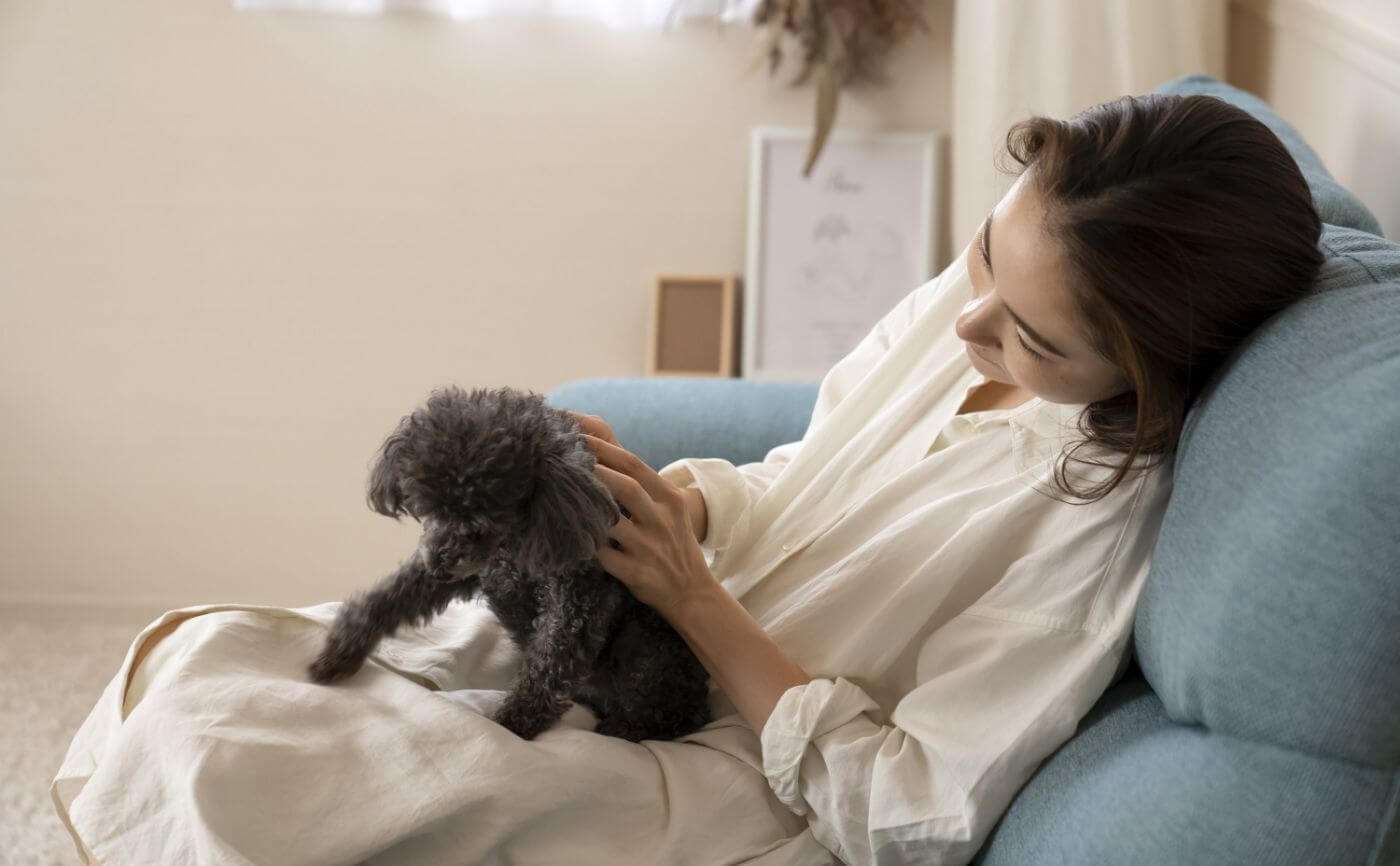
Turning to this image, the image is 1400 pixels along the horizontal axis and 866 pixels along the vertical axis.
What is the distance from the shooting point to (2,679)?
7.47ft

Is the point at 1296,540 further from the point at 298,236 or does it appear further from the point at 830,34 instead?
the point at 298,236

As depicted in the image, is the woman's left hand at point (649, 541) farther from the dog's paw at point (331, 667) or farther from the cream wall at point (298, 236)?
the cream wall at point (298, 236)

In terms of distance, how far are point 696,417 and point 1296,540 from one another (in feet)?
3.49

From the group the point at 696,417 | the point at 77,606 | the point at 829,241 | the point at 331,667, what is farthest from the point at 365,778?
the point at 77,606

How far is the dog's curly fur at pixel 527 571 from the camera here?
2.96 ft

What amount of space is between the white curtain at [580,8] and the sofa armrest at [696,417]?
1179 mm

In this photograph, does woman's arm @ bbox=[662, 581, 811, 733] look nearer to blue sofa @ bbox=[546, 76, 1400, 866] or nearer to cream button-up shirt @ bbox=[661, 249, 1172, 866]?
cream button-up shirt @ bbox=[661, 249, 1172, 866]

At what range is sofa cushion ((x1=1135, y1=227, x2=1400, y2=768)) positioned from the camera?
73 centimetres

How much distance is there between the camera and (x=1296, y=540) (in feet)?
2.55

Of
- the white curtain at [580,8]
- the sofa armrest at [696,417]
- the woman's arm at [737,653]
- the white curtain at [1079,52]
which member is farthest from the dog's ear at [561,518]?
the white curtain at [580,8]

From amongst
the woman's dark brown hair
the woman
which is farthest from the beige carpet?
the woman's dark brown hair

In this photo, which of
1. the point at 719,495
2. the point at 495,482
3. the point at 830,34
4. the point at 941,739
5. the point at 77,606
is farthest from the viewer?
the point at 77,606

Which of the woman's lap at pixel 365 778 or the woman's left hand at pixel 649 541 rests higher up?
the woman's left hand at pixel 649 541

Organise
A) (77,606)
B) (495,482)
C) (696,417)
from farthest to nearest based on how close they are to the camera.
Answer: (77,606) < (696,417) < (495,482)
